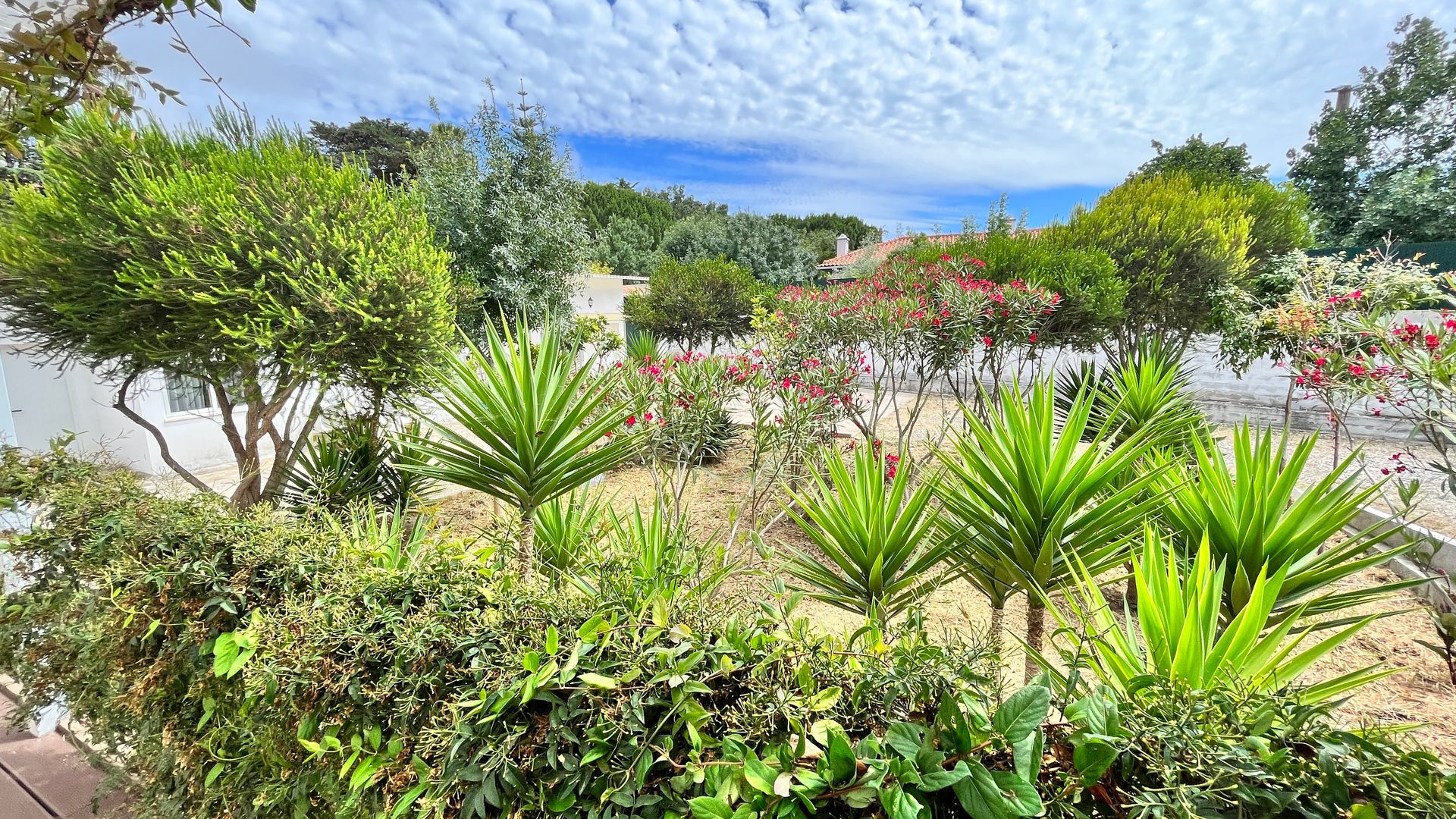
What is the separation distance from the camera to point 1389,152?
22.4 meters

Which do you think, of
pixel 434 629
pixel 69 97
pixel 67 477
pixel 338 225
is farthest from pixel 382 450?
pixel 434 629

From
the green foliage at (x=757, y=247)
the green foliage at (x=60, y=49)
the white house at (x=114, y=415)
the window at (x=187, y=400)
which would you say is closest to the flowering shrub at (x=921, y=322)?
the green foliage at (x=60, y=49)

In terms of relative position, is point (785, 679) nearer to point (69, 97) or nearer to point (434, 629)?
point (434, 629)

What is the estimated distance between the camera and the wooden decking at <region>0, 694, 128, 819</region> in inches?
76.2

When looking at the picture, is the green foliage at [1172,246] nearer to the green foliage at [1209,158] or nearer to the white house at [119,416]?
the white house at [119,416]

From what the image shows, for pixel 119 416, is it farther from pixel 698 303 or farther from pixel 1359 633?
pixel 1359 633

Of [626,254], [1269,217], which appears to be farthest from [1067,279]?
[626,254]

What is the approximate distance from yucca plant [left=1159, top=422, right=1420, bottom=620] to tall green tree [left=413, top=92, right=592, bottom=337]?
8394 millimetres

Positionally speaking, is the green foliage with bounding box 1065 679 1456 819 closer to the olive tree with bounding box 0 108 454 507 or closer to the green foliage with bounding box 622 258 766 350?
the olive tree with bounding box 0 108 454 507

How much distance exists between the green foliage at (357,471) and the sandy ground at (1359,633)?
0.49m

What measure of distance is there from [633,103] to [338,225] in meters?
13.4

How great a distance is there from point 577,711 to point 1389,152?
35.4 m

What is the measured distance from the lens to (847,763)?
799 millimetres

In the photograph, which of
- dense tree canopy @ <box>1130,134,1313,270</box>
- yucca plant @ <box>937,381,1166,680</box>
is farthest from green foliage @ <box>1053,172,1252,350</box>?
yucca plant @ <box>937,381,1166,680</box>
